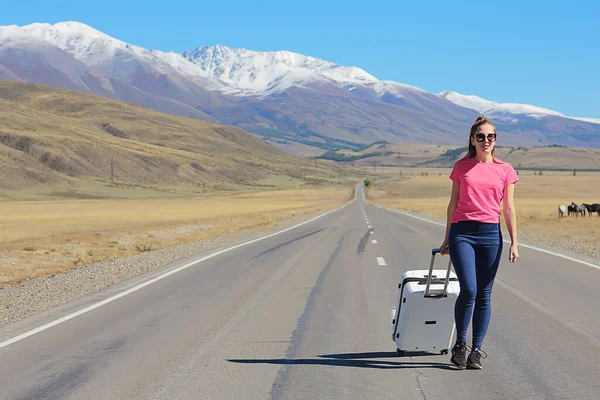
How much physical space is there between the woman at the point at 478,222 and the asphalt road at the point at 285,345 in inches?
28.1

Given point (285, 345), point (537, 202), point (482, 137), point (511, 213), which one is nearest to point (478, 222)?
point (511, 213)

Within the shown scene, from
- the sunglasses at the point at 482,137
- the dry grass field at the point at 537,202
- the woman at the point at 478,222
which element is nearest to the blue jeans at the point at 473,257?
the woman at the point at 478,222

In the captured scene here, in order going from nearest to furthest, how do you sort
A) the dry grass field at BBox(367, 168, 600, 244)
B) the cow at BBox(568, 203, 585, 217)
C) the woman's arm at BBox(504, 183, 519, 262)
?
the woman's arm at BBox(504, 183, 519, 262)
the dry grass field at BBox(367, 168, 600, 244)
the cow at BBox(568, 203, 585, 217)

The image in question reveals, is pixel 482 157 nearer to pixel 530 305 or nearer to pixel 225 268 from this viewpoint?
pixel 530 305

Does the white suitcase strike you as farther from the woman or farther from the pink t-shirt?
the pink t-shirt

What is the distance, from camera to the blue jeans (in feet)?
23.2

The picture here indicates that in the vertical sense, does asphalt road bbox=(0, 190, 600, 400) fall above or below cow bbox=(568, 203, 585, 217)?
above

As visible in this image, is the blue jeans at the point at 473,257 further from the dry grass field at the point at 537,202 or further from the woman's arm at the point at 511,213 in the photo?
the dry grass field at the point at 537,202

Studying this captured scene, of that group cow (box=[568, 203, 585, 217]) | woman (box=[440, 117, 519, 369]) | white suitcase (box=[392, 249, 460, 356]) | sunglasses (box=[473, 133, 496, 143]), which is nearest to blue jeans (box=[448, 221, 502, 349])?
woman (box=[440, 117, 519, 369])

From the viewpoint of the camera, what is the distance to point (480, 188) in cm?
718

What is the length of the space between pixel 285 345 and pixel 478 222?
2846 millimetres

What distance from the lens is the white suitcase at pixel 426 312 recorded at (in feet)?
25.3

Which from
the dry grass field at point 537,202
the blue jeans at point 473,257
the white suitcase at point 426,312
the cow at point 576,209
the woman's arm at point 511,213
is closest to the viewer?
the blue jeans at point 473,257

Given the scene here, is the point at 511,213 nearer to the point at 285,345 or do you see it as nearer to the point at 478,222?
the point at 478,222
